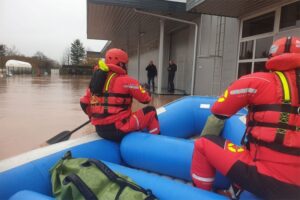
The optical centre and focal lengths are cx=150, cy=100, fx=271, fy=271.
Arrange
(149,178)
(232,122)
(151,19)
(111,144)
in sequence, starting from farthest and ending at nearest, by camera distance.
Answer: (151,19), (232,122), (111,144), (149,178)

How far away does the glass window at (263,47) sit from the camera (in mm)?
6720

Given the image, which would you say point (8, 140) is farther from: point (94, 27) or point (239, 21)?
point (94, 27)

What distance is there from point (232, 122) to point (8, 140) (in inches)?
135

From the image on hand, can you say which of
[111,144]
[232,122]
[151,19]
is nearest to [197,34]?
[151,19]

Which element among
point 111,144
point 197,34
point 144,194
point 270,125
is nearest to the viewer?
point 270,125

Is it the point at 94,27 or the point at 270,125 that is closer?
the point at 270,125

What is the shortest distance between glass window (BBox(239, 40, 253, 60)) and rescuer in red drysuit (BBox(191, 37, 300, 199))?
6.10 meters

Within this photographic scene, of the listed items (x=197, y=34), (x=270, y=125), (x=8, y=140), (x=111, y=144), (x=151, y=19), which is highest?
(x=151, y=19)

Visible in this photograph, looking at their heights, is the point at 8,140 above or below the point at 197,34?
below

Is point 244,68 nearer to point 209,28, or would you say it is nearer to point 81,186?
point 209,28

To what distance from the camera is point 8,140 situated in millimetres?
4320

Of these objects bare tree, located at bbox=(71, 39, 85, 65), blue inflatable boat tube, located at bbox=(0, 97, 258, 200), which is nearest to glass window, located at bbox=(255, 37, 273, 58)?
blue inflatable boat tube, located at bbox=(0, 97, 258, 200)

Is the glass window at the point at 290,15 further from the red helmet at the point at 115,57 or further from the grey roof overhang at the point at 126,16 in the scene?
the red helmet at the point at 115,57

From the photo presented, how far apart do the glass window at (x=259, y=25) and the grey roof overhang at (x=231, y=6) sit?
22 centimetres
